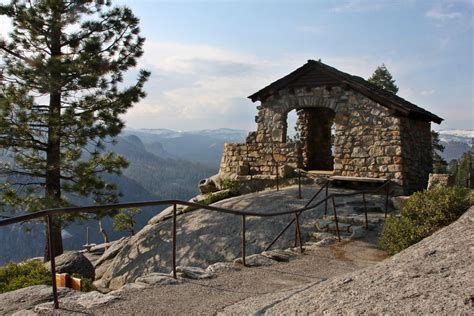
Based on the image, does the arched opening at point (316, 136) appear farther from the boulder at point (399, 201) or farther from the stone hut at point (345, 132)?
the boulder at point (399, 201)

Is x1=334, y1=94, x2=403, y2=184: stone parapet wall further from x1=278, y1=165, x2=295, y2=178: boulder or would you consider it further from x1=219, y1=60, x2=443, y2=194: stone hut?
x1=278, y1=165, x2=295, y2=178: boulder

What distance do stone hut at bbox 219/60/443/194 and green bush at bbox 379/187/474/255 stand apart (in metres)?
5.69

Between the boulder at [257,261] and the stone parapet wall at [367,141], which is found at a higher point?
the stone parapet wall at [367,141]

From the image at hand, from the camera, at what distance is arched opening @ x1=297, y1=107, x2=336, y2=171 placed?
19234mm

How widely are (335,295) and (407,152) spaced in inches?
455

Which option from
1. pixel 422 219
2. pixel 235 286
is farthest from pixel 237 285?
pixel 422 219

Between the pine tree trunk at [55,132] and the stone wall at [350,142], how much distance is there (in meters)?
6.68

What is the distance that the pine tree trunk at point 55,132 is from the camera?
512 inches

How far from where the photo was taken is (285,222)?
10.9m

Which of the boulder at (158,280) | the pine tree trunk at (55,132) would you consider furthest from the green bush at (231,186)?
the boulder at (158,280)

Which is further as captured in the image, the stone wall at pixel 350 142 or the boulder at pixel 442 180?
the stone wall at pixel 350 142

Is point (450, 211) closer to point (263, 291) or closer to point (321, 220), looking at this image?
point (321, 220)

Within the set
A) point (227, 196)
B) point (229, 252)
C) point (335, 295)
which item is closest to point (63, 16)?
point (227, 196)

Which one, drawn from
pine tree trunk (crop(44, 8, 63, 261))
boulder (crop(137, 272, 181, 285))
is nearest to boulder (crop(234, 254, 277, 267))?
boulder (crop(137, 272, 181, 285))
